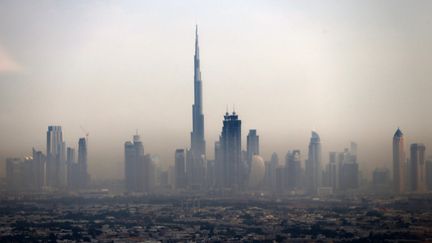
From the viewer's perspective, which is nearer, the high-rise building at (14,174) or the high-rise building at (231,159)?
the high-rise building at (14,174)

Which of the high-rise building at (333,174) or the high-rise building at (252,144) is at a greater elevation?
the high-rise building at (252,144)

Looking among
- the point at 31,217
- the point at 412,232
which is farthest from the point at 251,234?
the point at 31,217

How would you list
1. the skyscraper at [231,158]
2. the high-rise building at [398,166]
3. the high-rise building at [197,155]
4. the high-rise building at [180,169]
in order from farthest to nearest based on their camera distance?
the skyscraper at [231,158] → the high-rise building at [180,169] → the high-rise building at [197,155] → the high-rise building at [398,166]

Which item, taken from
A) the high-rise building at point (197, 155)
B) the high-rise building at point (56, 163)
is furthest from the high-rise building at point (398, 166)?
the high-rise building at point (56, 163)

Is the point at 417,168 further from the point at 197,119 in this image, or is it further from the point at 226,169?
the point at 226,169

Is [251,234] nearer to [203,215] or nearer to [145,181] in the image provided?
[203,215]

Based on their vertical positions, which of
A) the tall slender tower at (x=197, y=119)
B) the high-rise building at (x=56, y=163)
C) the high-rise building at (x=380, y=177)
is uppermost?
the tall slender tower at (x=197, y=119)

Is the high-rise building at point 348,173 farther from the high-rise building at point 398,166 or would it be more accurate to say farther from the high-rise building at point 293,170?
the high-rise building at point 293,170

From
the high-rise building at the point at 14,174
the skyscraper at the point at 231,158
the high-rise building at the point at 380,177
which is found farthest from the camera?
the skyscraper at the point at 231,158
